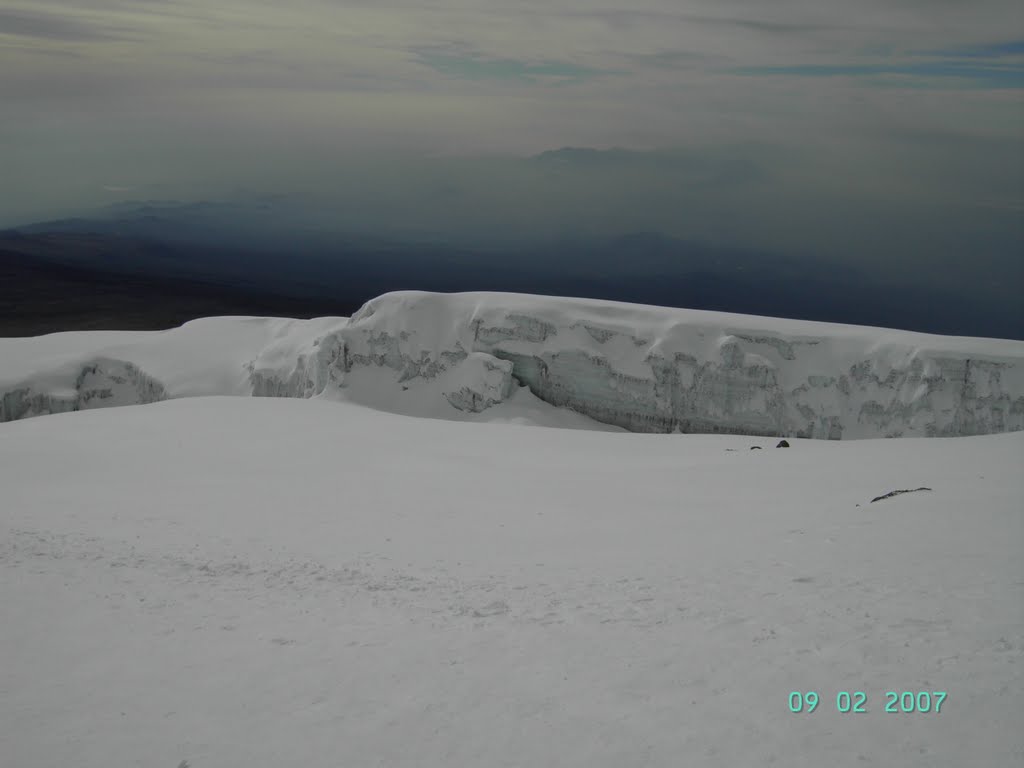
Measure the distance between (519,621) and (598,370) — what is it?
31.5 meters

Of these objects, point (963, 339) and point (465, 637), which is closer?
point (465, 637)

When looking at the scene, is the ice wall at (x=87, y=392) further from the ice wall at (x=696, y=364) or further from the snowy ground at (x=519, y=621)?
the snowy ground at (x=519, y=621)

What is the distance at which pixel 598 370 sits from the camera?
130 ft

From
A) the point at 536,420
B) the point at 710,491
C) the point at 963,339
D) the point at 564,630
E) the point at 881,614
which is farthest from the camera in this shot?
the point at 536,420

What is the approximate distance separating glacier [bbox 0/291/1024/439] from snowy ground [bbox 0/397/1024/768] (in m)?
19.4

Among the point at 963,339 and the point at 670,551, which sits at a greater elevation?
the point at 963,339

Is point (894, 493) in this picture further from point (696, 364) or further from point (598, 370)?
point (598, 370)

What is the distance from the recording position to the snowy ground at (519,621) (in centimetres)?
623

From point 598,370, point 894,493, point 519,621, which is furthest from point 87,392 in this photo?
point 894,493

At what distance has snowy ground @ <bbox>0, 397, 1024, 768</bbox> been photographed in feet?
20.4

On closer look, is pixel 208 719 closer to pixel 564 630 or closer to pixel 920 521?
pixel 564 630

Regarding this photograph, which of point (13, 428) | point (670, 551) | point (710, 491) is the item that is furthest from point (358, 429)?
point (670, 551)

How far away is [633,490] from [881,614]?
8.91 metres

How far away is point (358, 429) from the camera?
87.6 feet
